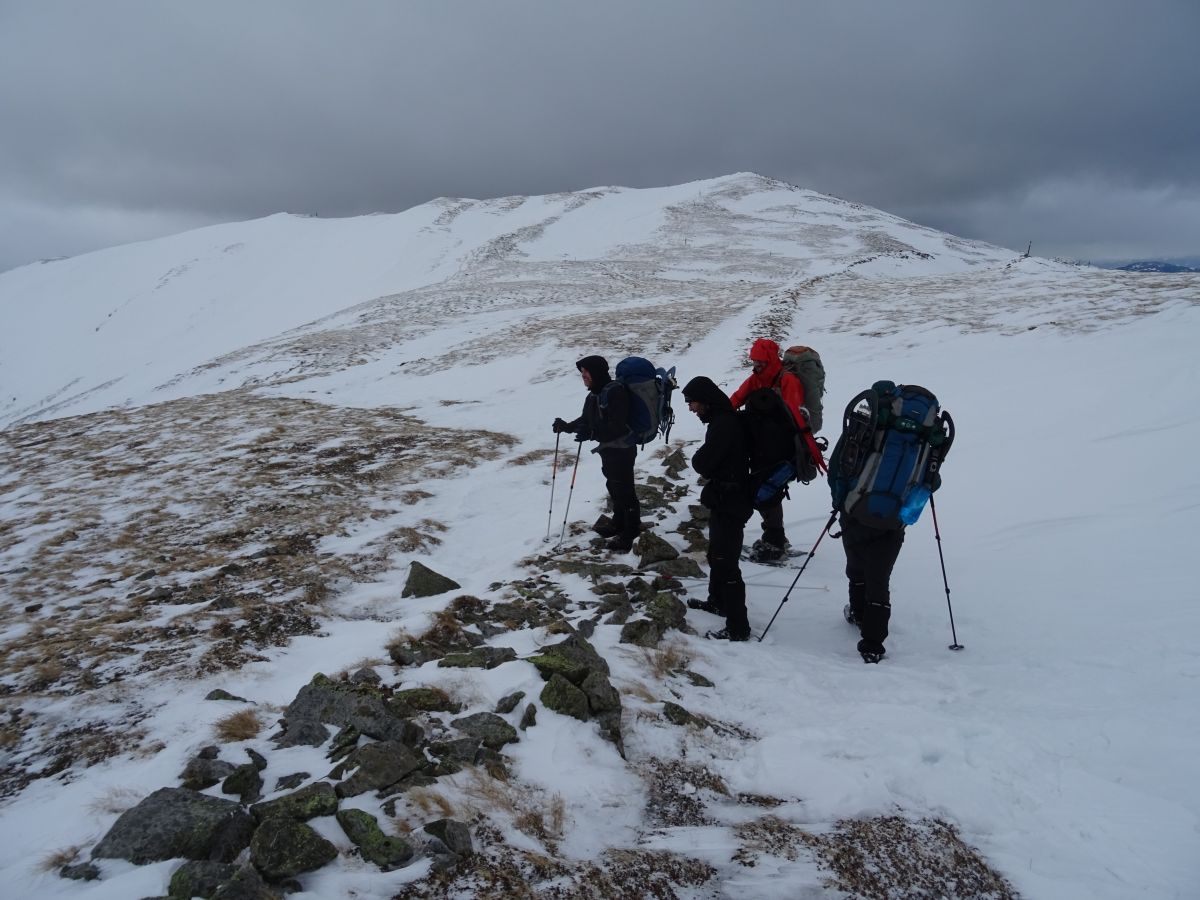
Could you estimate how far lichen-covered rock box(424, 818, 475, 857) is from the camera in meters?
2.98

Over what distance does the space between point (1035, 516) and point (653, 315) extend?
22.5m

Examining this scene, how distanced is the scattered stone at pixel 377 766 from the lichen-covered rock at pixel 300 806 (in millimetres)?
112

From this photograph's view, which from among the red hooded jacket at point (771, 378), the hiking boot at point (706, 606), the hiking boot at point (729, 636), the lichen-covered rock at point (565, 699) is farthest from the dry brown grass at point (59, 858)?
the red hooded jacket at point (771, 378)

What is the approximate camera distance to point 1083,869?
10.5 ft

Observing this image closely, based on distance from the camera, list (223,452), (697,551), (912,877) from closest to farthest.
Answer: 1. (912,877)
2. (697,551)
3. (223,452)

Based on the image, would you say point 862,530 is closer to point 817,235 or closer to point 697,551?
point 697,551

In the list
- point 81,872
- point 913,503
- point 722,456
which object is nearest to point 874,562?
point 913,503

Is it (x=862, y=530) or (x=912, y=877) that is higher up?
(x=862, y=530)

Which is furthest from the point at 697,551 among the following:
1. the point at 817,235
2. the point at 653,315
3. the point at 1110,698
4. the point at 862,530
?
the point at 817,235

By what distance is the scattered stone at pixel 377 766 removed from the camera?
3318 millimetres

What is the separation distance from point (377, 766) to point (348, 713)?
766 mm

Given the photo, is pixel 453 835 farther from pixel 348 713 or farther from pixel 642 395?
pixel 642 395

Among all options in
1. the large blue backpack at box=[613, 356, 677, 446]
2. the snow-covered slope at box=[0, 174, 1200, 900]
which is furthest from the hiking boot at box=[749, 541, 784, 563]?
the large blue backpack at box=[613, 356, 677, 446]

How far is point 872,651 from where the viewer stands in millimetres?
5633
